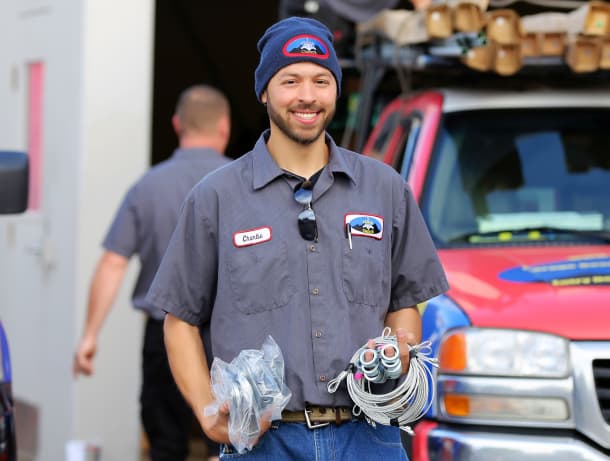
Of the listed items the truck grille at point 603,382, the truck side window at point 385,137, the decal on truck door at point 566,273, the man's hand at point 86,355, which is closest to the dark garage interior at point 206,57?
the truck side window at point 385,137

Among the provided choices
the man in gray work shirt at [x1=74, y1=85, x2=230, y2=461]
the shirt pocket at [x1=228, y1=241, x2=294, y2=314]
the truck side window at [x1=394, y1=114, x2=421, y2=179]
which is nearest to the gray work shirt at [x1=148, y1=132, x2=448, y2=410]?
the shirt pocket at [x1=228, y1=241, x2=294, y2=314]

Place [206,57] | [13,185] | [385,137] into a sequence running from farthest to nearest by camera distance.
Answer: [206,57], [385,137], [13,185]

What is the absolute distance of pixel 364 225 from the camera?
11.5 ft

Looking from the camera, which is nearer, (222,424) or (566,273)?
(222,424)

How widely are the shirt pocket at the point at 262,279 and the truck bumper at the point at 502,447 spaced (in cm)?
130

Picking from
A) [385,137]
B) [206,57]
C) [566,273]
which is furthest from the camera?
[206,57]

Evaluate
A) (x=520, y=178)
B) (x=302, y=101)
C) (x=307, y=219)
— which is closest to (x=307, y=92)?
(x=302, y=101)

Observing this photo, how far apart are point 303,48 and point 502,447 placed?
5.34 feet

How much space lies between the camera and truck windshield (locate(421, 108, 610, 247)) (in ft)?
17.9

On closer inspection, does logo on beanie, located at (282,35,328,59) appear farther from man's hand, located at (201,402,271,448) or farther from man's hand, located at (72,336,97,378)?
man's hand, located at (72,336,97,378)

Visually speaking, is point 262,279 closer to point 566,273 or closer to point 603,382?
point 603,382

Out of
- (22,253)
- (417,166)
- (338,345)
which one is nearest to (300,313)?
(338,345)

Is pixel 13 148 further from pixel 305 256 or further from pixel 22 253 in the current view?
pixel 305 256

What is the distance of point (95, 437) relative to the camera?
25.3 ft
